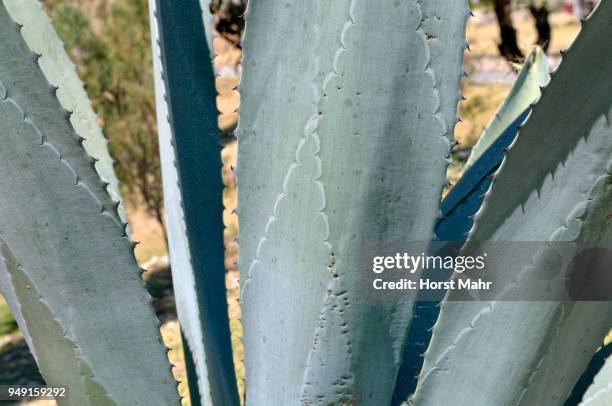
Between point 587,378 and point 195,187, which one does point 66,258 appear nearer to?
point 195,187

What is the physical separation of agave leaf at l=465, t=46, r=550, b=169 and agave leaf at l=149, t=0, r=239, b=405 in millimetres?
805

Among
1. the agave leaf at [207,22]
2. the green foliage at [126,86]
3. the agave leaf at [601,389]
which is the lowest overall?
the agave leaf at [601,389]

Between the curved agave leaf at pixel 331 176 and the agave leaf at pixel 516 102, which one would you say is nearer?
the curved agave leaf at pixel 331 176

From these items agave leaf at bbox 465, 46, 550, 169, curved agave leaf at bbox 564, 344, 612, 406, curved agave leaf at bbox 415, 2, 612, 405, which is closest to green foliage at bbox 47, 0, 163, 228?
agave leaf at bbox 465, 46, 550, 169

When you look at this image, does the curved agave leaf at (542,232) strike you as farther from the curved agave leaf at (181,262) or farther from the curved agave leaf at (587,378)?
→ the curved agave leaf at (181,262)

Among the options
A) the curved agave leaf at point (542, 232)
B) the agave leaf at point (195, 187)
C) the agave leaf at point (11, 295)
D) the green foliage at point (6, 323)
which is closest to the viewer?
the curved agave leaf at point (542, 232)

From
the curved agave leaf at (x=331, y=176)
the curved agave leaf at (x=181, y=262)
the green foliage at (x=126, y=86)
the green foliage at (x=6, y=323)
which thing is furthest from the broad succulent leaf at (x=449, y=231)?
the green foliage at (x=126, y=86)

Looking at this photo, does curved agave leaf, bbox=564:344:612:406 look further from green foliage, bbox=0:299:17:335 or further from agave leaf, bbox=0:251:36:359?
green foliage, bbox=0:299:17:335

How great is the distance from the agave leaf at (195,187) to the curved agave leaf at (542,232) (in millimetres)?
488

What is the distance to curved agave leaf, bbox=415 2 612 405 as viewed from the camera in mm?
1343

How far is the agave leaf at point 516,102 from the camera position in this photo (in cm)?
235

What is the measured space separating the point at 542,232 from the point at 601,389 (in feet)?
1.37

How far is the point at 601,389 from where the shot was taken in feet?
5.37

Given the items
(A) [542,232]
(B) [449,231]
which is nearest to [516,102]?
(B) [449,231]
